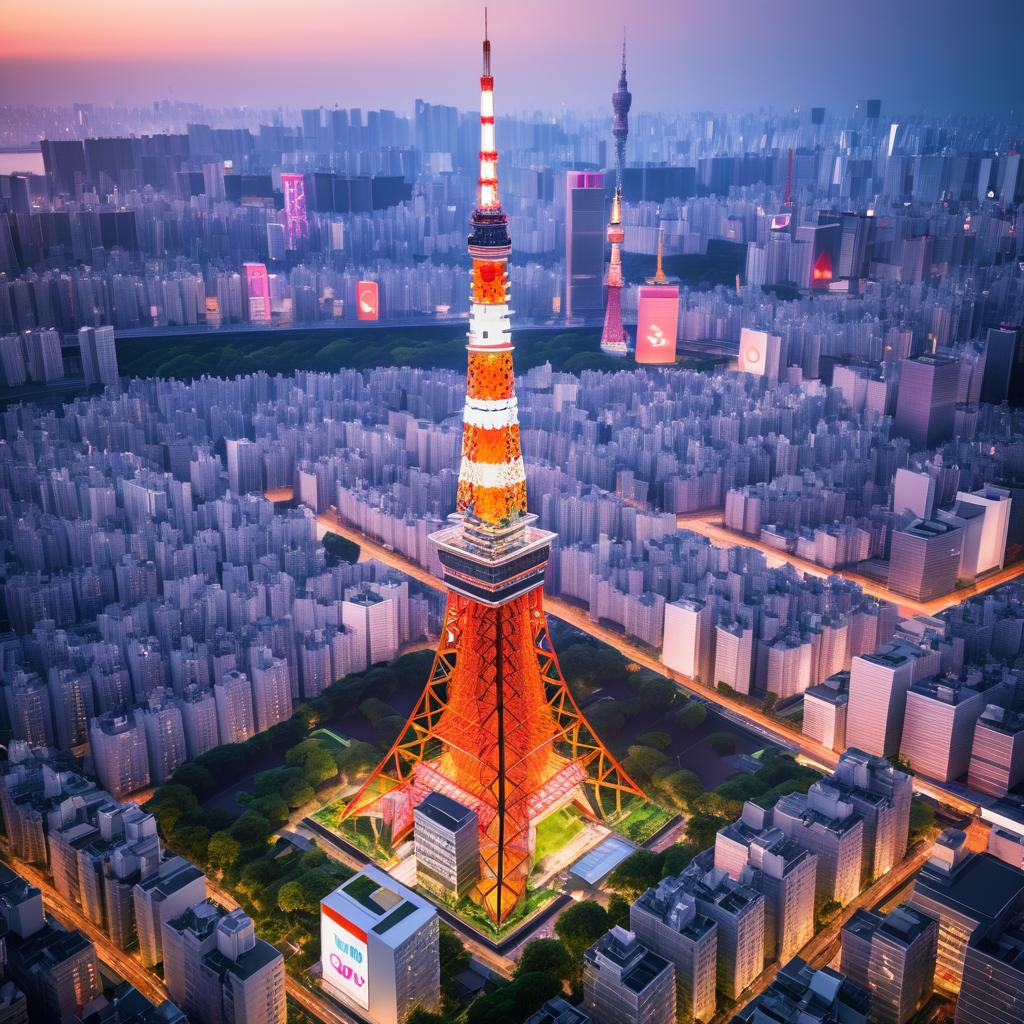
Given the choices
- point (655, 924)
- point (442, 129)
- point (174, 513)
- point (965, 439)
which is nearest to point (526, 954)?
point (655, 924)

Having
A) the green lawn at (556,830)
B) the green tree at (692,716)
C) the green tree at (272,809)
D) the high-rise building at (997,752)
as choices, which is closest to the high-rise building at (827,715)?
the green tree at (692,716)

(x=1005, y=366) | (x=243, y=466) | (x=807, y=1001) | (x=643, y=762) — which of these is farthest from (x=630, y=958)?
(x=1005, y=366)

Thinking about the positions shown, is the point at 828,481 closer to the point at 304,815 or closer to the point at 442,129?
the point at 304,815

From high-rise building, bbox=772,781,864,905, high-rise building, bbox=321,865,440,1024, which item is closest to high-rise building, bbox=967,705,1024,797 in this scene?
high-rise building, bbox=772,781,864,905

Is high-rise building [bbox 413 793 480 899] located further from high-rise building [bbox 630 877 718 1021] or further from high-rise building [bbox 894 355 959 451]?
high-rise building [bbox 894 355 959 451]

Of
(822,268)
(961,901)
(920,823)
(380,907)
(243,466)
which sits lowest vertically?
(920,823)

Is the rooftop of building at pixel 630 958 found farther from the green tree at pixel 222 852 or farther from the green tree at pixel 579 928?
the green tree at pixel 222 852

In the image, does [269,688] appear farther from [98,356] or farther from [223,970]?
[98,356]
